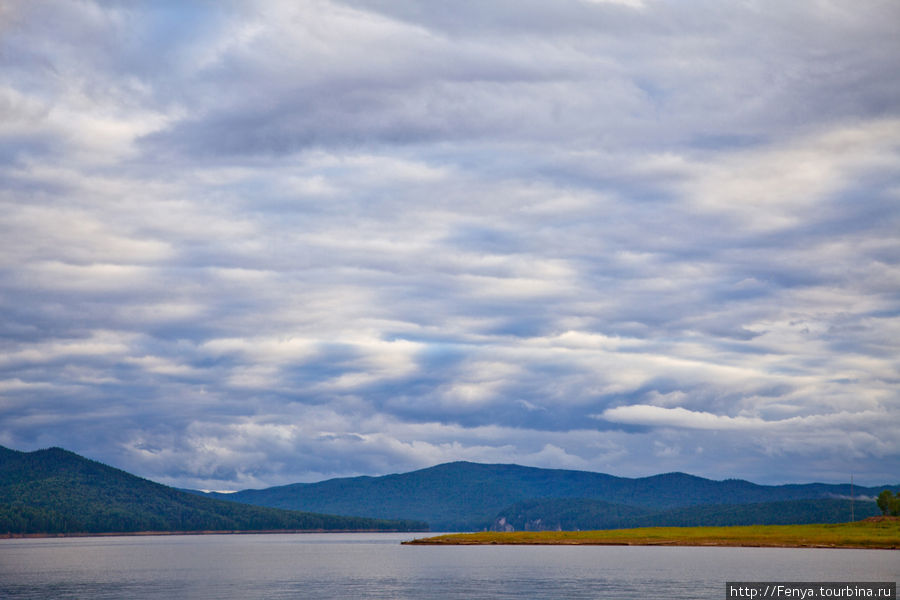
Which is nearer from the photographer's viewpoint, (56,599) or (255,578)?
(56,599)

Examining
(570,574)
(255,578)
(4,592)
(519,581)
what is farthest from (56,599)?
(570,574)

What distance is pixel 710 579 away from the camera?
163 m

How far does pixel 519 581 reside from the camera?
16862cm

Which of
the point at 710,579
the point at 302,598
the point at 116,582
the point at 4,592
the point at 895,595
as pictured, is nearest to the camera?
the point at 895,595

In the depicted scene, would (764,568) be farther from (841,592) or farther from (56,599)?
(56,599)

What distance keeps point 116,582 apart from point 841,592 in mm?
123260

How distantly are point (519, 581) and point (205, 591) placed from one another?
5229cm

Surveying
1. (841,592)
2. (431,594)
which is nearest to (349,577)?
(431,594)

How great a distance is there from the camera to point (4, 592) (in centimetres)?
15262

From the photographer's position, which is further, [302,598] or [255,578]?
[255,578]

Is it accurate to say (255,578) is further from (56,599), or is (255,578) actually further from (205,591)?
(56,599)

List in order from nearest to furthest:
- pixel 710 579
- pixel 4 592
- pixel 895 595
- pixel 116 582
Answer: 1. pixel 895 595
2. pixel 4 592
3. pixel 710 579
4. pixel 116 582

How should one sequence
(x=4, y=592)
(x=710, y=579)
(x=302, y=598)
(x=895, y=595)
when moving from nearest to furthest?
(x=895, y=595) < (x=302, y=598) < (x=4, y=592) < (x=710, y=579)

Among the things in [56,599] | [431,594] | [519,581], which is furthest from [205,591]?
[519,581]
